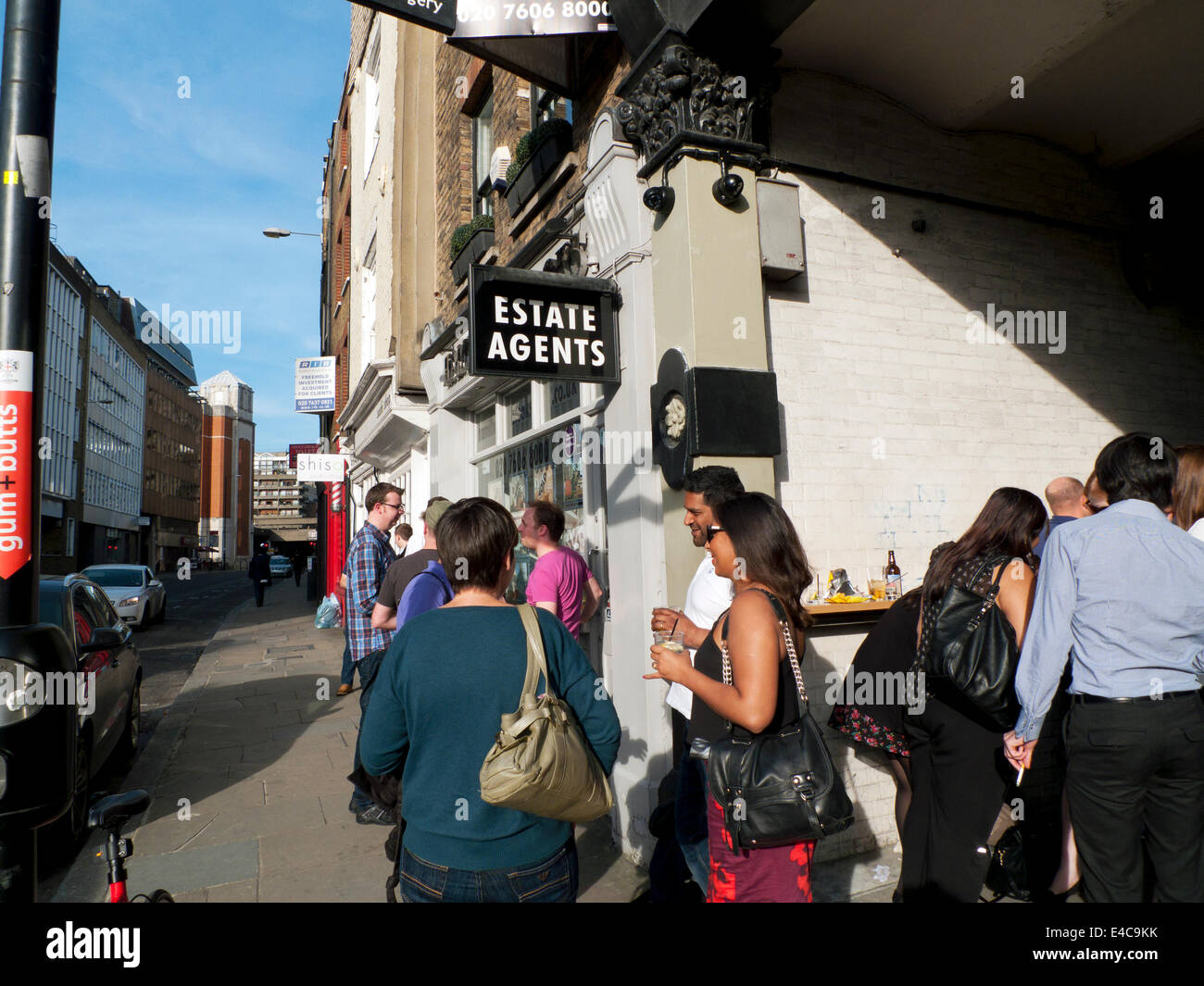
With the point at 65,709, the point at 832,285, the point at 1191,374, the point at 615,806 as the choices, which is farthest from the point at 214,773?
the point at 1191,374

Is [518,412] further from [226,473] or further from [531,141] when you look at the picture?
[226,473]

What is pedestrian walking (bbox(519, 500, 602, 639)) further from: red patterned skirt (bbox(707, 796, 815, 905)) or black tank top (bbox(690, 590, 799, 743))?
red patterned skirt (bbox(707, 796, 815, 905))

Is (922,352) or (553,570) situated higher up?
(922,352)

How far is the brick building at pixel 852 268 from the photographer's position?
14.8 feet

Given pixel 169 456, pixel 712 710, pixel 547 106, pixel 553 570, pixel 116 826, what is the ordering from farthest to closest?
pixel 169 456 < pixel 547 106 < pixel 553 570 < pixel 712 710 < pixel 116 826

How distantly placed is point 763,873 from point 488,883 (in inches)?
34.4

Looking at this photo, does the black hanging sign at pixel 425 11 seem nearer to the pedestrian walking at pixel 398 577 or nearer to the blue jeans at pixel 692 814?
the pedestrian walking at pixel 398 577

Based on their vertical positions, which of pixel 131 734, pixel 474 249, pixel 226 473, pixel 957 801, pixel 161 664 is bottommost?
pixel 161 664

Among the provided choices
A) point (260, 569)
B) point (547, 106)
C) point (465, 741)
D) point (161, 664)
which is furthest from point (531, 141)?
point (260, 569)

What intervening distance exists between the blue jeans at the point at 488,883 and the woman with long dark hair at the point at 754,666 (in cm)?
58

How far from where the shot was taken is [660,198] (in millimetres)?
4523

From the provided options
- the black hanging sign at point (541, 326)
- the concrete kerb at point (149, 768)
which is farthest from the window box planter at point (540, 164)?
the concrete kerb at point (149, 768)
